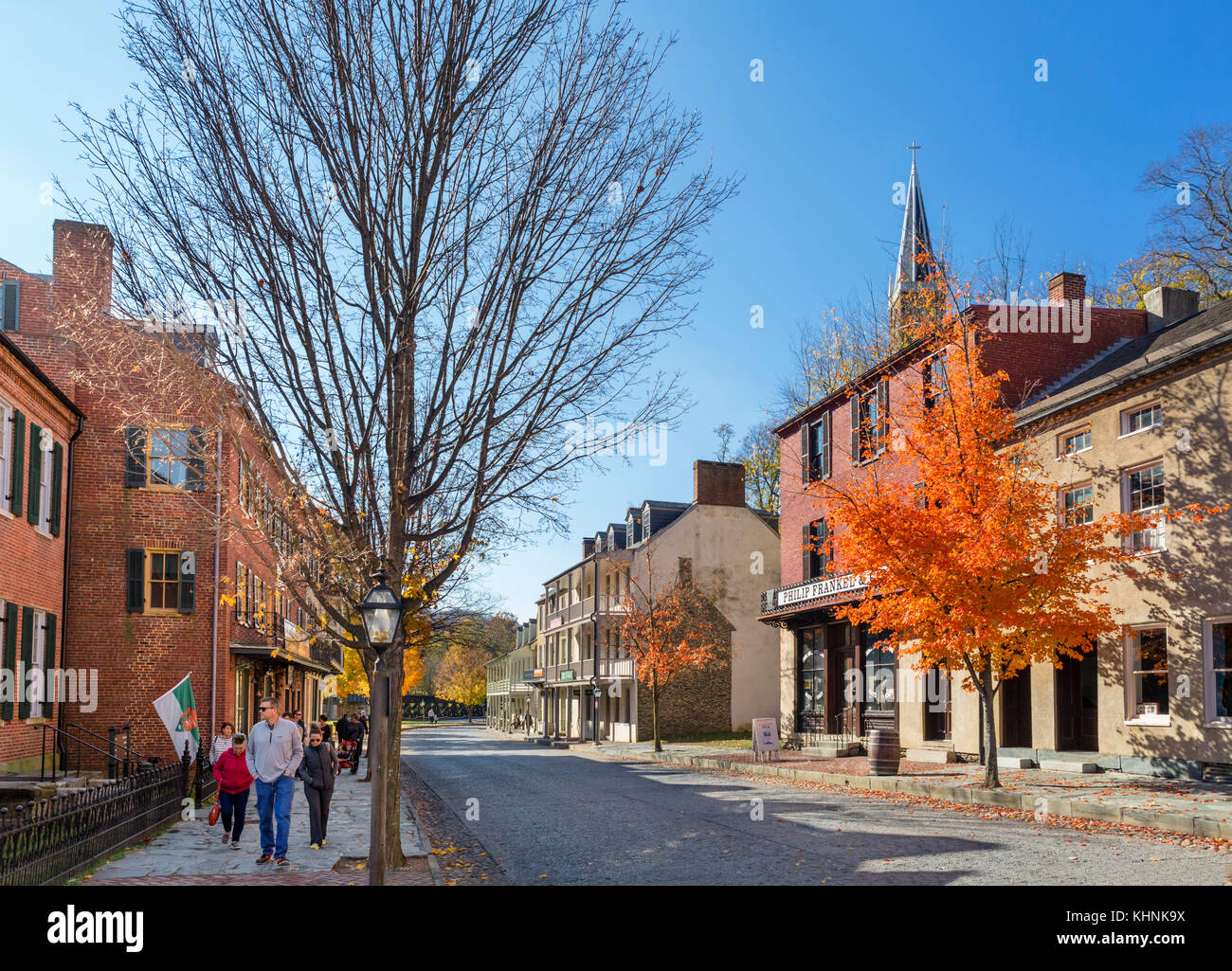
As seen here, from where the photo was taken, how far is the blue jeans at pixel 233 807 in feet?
44.4

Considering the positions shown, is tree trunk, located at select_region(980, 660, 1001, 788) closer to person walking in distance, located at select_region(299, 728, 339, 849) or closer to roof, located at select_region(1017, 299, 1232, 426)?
roof, located at select_region(1017, 299, 1232, 426)

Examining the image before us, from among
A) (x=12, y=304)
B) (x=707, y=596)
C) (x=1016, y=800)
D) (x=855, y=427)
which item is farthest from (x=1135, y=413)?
(x=707, y=596)

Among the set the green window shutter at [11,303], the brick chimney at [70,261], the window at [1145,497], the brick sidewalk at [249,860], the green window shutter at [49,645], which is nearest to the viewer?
the brick sidewalk at [249,860]

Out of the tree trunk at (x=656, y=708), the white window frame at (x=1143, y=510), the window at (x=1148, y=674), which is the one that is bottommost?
the tree trunk at (x=656, y=708)

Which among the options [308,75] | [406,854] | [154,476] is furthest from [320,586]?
[154,476]

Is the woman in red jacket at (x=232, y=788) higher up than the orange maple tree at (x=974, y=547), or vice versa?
the orange maple tree at (x=974, y=547)

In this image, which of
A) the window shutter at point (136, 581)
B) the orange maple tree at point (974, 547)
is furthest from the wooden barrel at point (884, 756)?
the window shutter at point (136, 581)

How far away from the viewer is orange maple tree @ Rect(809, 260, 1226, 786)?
61.8 feet

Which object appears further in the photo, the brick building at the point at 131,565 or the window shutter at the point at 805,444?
the window shutter at the point at 805,444

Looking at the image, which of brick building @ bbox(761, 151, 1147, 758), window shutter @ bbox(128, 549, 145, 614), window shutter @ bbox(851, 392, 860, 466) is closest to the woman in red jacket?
window shutter @ bbox(128, 549, 145, 614)

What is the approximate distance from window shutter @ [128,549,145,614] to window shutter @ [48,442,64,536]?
6.00ft

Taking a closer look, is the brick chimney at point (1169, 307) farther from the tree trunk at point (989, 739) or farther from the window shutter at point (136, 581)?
the window shutter at point (136, 581)

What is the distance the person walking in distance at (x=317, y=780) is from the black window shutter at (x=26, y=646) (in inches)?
380

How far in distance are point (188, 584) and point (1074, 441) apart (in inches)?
780
